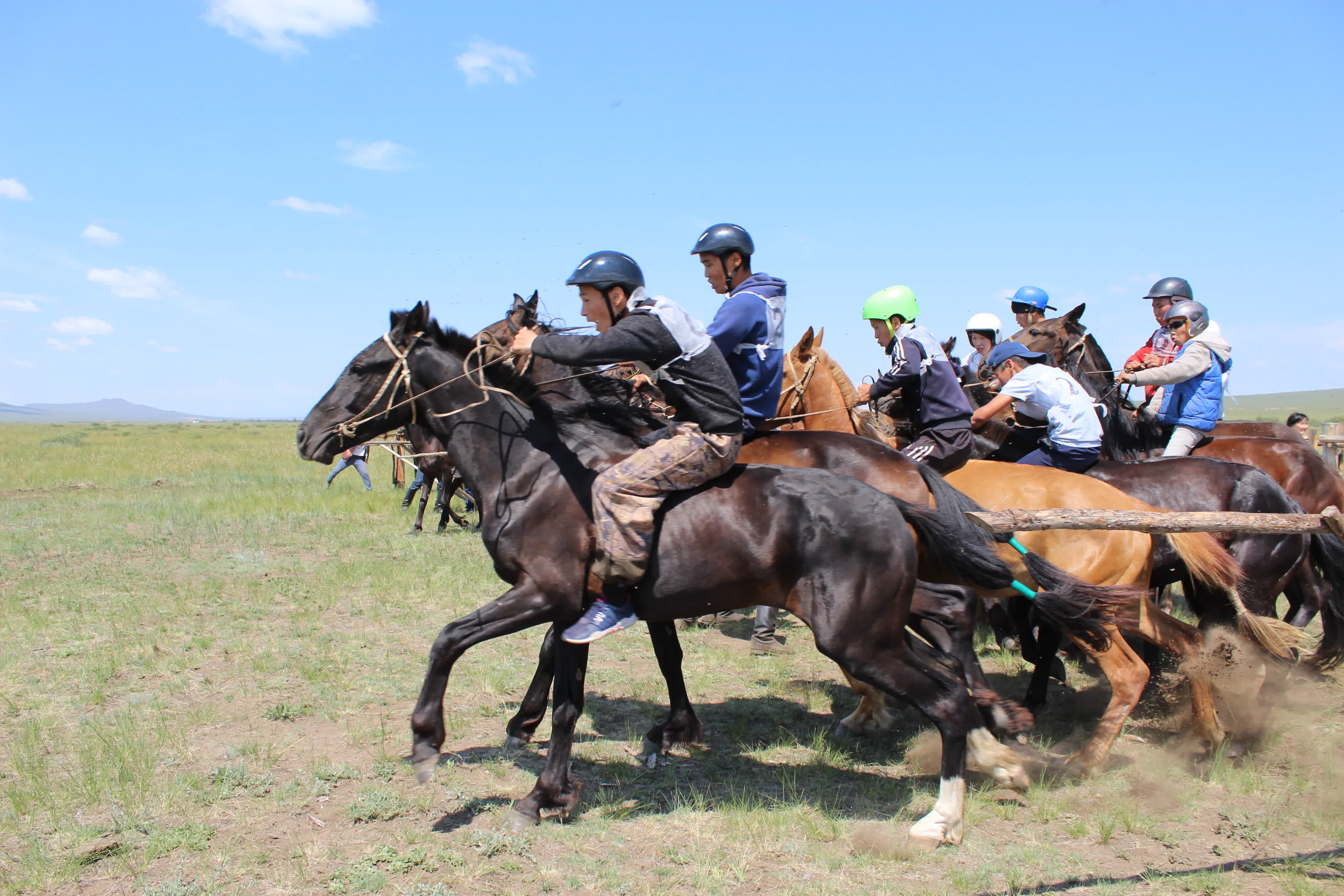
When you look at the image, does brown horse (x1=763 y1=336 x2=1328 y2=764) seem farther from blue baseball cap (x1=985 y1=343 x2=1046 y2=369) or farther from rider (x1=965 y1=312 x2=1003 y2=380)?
rider (x1=965 y1=312 x2=1003 y2=380)

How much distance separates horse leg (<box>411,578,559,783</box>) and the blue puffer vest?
7150 millimetres

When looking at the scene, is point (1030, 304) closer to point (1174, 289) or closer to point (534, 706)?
point (1174, 289)

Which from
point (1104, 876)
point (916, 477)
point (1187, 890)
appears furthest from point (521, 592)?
point (1187, 890)

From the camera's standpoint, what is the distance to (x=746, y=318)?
532 centimetres

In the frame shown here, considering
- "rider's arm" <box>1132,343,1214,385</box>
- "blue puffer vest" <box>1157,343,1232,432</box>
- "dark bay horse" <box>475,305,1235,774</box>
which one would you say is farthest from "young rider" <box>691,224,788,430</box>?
"blue puffer vest" <box>1157,343,1232,432</box>

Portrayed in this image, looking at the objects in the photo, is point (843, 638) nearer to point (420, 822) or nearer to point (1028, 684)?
point (420, 822)

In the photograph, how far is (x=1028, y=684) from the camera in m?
7.27

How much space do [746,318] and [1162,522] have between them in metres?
2.52

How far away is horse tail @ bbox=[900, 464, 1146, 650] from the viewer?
4.77 m

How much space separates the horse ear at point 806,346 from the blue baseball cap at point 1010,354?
1.54 meters

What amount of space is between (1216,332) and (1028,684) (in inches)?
164

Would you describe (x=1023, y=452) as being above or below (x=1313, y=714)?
above

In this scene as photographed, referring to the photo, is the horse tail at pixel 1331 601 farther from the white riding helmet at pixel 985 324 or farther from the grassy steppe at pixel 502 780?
the white riding helmet at pixel 985 324

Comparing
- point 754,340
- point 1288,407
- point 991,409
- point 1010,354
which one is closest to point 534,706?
point 754,340
